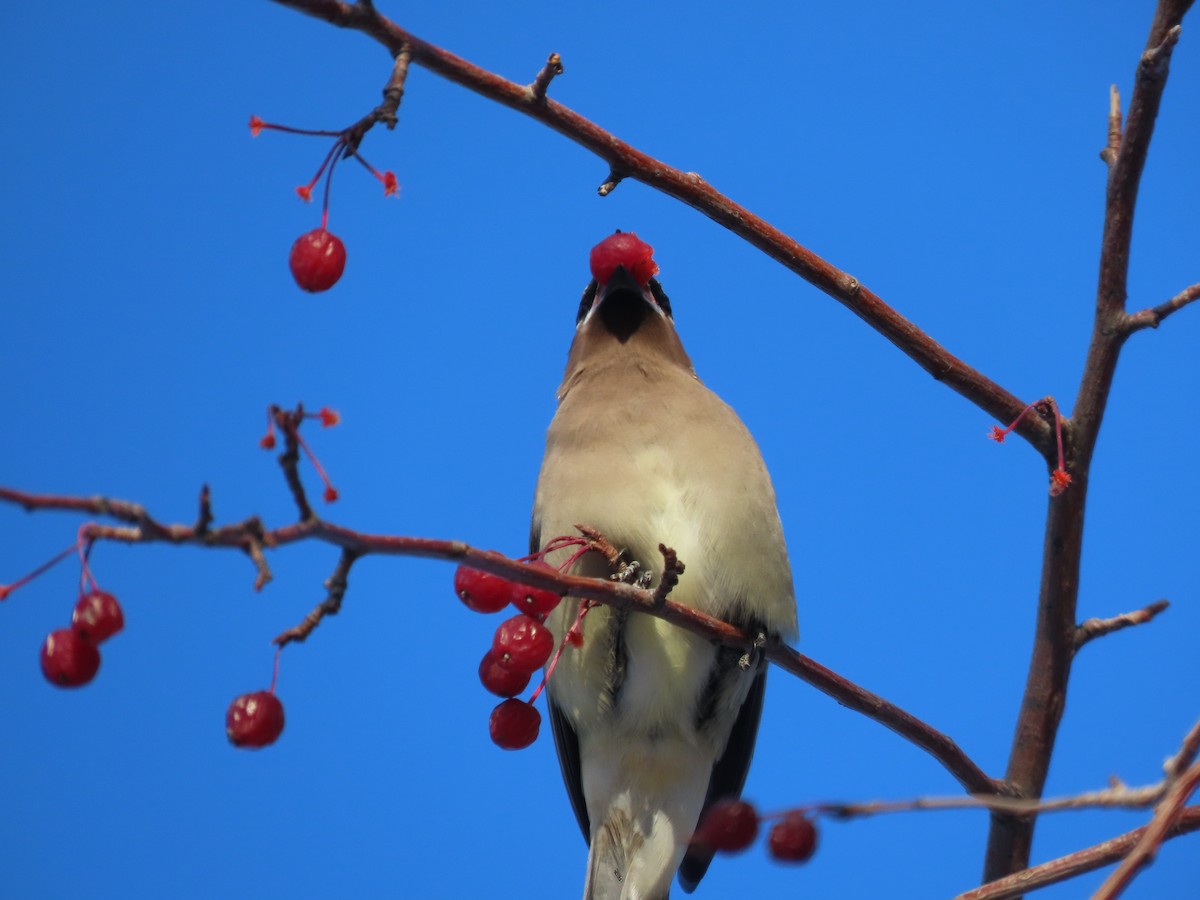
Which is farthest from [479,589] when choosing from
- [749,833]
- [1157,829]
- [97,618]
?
[1157,829]

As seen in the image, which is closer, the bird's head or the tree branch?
the tree branch

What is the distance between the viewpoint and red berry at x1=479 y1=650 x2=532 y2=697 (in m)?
2.98

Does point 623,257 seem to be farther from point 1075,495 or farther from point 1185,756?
point 1185,756

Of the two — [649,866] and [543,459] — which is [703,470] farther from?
[649,866]

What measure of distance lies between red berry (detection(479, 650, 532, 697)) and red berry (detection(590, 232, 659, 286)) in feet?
5.60

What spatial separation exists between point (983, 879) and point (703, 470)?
1.31 metres

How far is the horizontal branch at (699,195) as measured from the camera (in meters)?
2.38

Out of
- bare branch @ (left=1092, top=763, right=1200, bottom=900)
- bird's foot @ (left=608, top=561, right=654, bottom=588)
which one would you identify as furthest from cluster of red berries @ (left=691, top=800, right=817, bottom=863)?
bare branch @ (left=1092, top=763, right=1200, bottom=900)

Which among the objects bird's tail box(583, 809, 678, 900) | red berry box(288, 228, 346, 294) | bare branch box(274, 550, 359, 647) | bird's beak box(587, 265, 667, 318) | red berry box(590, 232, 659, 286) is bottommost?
bare branch box(274, 550, 359, 647)

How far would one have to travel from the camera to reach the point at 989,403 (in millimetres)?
3082

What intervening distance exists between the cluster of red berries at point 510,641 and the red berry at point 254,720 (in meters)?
0.55

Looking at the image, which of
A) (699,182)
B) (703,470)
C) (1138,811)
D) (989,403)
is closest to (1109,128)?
(989,403)

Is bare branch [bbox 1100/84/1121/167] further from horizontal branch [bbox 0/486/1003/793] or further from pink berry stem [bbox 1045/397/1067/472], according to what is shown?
horizontal branch [bbox 0/486/1003/793]

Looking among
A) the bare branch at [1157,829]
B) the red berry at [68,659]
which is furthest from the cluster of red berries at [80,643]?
the bare branch at [1157,829]
